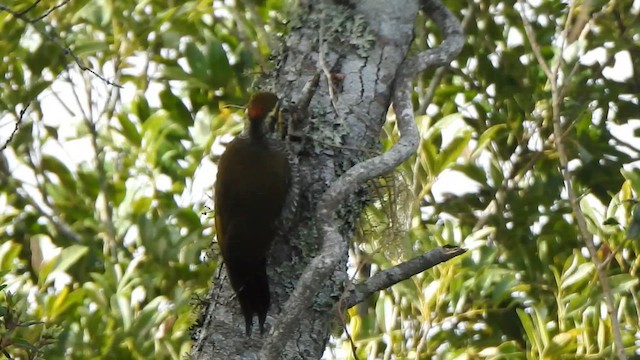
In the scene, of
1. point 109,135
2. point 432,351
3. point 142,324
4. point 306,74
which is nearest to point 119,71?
point 109,135

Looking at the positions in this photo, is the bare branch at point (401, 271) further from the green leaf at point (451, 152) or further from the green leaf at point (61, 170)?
the green leaf at point (61, 170)

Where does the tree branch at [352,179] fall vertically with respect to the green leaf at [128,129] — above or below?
below

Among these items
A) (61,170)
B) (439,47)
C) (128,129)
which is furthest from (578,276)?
(61,170)

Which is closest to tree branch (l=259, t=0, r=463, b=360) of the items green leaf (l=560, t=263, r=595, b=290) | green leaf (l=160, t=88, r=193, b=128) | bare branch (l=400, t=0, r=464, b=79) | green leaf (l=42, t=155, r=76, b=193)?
bare branch (l=400, t=0, r=464, b=79)

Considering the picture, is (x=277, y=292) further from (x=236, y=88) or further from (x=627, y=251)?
(x=627, y=251)

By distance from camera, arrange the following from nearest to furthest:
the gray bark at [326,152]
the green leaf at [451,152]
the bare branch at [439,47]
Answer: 1. the gray bark at [326,152]
2. the bare branch at [439,47]
3. the green leaf at [451,152]

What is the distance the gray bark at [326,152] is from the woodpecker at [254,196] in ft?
0.11

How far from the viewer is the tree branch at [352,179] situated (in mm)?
1912

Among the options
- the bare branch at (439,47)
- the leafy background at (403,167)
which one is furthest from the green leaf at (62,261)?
the bare branch at (439,47)

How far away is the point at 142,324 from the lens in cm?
324

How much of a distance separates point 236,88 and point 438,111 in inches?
29.6

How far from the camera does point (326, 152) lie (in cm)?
221

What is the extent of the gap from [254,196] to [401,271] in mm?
387

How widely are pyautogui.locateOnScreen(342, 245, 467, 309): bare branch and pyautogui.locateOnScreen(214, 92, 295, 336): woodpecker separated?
167mm
